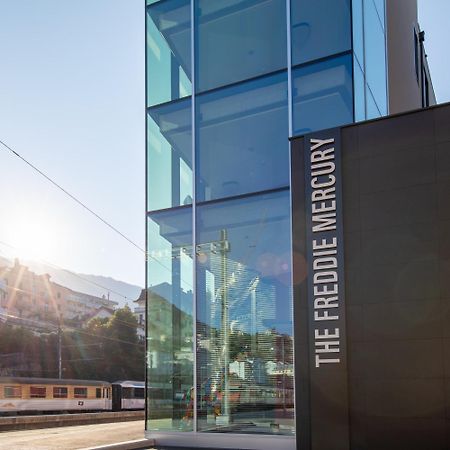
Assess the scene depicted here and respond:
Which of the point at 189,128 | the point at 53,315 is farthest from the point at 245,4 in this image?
the point at 53,315

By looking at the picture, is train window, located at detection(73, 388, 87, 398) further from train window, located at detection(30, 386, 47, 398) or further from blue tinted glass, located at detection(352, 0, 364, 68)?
blue tinted glass, located at detection(352, 0, 364, 68)

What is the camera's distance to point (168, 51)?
1348 cm

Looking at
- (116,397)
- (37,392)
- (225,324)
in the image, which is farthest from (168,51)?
(116,397)

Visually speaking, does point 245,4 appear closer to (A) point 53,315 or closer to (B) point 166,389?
(B) point 166,389

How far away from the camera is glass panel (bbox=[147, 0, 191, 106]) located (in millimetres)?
13250

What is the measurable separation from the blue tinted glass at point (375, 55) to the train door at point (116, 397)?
2819cm

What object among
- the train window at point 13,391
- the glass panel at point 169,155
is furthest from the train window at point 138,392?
the glass panel at point 169,155

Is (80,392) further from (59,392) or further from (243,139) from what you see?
(243,139)

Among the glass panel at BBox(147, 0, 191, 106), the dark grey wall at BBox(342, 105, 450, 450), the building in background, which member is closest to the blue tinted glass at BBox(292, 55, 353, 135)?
the dark grey wall at BBox(342, 105, 450, 450)

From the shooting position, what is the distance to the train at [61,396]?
92.5 feet

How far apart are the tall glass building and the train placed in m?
18.1

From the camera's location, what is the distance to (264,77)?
1221cm

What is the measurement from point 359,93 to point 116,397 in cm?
2978

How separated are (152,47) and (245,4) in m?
2.31
